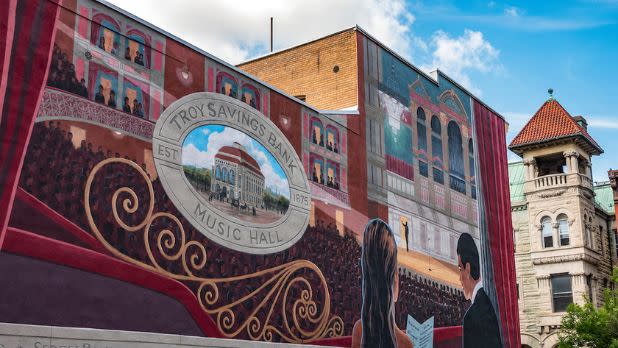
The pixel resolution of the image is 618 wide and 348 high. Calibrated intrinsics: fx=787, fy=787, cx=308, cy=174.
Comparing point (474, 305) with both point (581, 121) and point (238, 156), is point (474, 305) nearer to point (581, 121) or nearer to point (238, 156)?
point (238, 156)

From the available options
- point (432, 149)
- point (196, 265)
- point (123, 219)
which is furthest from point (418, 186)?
point (123, 219)

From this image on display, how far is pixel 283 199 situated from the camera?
17438 millimetres

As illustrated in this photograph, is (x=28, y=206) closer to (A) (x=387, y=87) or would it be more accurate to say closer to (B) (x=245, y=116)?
(B) (x=245, y=116)

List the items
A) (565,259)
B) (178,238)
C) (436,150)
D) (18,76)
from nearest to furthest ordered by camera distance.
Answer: (18,76)
(178,238)
(436,150)
(565,259)

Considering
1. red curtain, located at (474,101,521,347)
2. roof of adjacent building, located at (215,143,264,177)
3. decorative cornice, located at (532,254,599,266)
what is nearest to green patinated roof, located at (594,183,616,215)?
decorative cornice, located at (532,254,599,266)

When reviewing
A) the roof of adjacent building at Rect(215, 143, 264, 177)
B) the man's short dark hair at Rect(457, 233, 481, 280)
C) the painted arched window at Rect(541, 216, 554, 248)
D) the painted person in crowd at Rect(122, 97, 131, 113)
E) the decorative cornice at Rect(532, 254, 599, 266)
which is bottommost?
the man's short dark hair at Rect(457, 233, 481, 280)

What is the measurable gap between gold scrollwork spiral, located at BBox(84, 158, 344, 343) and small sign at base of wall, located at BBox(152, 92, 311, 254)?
0.53 meters

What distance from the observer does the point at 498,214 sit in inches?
1059

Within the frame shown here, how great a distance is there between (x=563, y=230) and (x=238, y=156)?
1045 inches

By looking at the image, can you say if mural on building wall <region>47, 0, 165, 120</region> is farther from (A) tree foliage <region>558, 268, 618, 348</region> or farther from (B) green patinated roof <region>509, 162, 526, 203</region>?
(B) green patinated roof <region>509, 162, 526, 203</region>

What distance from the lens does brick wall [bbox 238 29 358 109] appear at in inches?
835

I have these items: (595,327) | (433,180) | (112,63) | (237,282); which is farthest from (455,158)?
(112,63)

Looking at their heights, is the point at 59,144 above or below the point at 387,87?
below

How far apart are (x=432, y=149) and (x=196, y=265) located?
1087 cm
